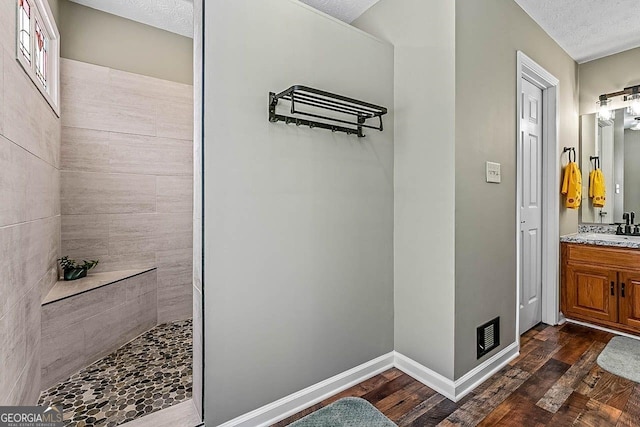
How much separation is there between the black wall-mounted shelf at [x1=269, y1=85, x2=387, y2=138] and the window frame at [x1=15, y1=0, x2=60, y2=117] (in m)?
1.25

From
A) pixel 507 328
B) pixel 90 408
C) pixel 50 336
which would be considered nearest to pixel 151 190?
pixel 50 336

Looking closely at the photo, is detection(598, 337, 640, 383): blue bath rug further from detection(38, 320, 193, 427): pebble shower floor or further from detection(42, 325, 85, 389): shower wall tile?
detection(42, 325, 85, 389): shower wall tile

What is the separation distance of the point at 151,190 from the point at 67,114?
0.82 m

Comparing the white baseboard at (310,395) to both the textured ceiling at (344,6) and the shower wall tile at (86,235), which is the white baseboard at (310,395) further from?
the textured ceiling at (344,6)

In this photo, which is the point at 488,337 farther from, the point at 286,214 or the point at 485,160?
the point at 286,214

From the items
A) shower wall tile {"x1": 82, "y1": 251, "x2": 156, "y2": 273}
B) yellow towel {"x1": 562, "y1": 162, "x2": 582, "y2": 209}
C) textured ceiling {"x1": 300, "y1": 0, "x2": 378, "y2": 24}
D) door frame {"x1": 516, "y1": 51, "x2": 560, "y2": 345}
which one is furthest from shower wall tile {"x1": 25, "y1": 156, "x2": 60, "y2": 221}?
yellow towel {"x1": 562, "y1": 162, "x2": 582, "y2": 209}

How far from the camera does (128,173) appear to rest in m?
2.71

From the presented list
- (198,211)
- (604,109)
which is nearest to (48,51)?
(198,211)

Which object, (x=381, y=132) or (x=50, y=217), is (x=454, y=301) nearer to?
(x=381, y=132)

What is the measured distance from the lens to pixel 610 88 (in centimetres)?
303

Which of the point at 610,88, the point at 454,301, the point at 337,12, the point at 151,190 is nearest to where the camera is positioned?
the point at 454,301

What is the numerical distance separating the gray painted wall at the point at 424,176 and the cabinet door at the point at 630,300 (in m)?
1.88

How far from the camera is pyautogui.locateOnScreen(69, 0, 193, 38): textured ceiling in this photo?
2512mm

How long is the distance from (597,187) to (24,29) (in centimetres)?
459
